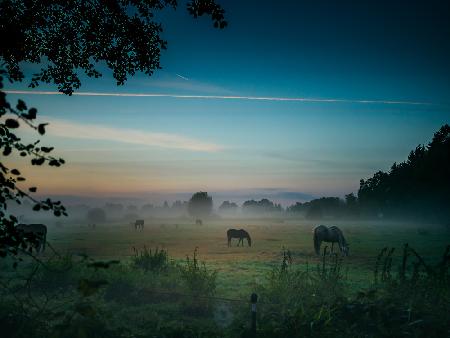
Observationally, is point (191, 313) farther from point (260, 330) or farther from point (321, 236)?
point (321, 236)

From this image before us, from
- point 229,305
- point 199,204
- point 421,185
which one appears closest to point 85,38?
point 229,305

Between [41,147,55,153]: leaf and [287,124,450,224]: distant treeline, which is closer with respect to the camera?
[41,147,55,153]: leaf

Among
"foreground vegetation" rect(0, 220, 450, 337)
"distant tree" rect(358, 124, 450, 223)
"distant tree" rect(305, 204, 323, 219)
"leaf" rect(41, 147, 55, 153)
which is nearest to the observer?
"leaf" rect(41, 147, 55, 153)

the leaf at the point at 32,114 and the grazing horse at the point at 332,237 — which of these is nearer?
the leaf at the point at 32,114

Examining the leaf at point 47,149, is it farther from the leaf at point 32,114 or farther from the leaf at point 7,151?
the leaf at point 32,114

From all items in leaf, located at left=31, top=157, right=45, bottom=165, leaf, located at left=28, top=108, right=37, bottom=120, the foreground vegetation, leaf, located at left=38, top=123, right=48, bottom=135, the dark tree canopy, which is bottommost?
the foreground vegetation

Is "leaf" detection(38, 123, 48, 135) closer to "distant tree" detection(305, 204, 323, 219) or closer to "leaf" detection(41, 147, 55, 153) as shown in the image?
"leaf" detection(41, 147, 55, 153)

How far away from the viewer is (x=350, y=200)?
400 feet

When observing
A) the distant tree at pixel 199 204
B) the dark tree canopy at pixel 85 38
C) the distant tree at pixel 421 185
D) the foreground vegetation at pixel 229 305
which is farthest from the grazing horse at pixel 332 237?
the distant tree at pixel 199 204

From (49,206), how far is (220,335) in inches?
271

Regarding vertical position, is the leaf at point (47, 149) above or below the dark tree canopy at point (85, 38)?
below

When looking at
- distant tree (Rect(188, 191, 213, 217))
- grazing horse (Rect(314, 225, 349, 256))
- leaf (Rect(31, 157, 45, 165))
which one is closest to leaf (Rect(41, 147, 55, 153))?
leaf (Rect(31, 157, 45, 165))

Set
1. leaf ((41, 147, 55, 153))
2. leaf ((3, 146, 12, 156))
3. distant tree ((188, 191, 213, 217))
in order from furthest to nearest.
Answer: distant tree ((188, 191, 213, 217))
leaf ((41, 147, 55, 153))
leaf ((3, 146, 12, 156))

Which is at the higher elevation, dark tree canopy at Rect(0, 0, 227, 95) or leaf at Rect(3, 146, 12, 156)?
dark tree canopy at Rect(0, 0, 227, 95)
